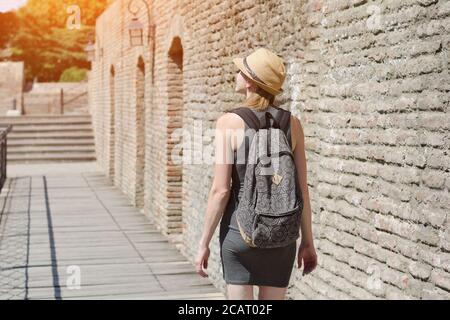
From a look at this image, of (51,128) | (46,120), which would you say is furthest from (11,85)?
(51,128)

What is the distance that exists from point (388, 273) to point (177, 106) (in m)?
6.97

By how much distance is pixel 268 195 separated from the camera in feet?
11.8

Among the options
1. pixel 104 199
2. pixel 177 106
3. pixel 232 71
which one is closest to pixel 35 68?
pixel 104 199

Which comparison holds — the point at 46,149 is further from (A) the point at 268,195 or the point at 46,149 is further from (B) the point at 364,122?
(A) the point at 268,195

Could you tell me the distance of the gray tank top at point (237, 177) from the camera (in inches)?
145

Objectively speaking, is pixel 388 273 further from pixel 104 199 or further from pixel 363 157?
pixel 104 199

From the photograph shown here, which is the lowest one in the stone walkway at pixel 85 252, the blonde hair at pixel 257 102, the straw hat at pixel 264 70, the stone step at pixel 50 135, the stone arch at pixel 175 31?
the stone walkway at pixel 85 252

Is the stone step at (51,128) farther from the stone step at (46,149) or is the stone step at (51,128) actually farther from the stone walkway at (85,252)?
the stone walkway at (85,252)

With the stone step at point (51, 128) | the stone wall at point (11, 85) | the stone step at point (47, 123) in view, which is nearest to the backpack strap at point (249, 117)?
the stone step at point (51, 128)

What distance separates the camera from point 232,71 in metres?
7.57

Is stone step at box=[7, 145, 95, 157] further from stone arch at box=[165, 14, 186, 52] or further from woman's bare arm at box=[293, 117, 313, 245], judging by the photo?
woman's bare arm at box=[293, 117, 313, 245]

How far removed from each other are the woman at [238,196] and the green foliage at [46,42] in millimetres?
43643

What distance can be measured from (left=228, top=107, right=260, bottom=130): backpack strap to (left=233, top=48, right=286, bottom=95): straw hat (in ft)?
0.48

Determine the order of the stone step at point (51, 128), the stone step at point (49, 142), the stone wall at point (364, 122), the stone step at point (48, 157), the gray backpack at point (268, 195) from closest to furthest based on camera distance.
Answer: the gray backpack at point (268, 195) < the stone wall at point (364, 122) < the stone step at point (48, 157) < the stone step at point (49, 142) < the stone step at point (51, 128)
